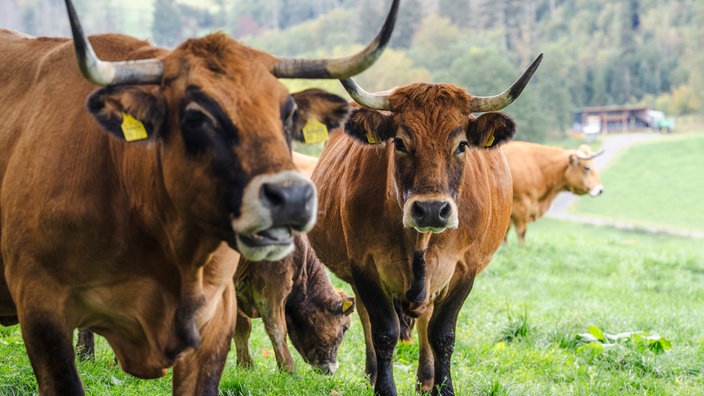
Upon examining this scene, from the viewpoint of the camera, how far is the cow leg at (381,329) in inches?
260

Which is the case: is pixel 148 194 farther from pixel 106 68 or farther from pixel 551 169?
pixel 551 169

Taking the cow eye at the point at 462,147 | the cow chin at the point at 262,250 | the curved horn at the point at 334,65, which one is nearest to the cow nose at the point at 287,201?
the cow chin at the point at 262,250

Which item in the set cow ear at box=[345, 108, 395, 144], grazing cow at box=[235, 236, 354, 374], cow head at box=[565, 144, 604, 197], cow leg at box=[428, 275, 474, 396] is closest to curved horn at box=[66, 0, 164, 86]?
cow ear at box=[345, 108, 395, 144]

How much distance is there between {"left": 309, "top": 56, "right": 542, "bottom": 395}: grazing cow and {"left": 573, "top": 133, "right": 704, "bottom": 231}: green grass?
35.1 m

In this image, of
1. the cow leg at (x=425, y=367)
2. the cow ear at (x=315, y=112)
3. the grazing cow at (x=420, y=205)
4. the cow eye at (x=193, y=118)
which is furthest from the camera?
the cow leg at (x=425, y=367)

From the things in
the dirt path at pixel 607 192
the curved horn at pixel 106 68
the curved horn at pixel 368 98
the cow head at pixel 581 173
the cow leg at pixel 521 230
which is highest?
the curved horn at pixel 106 68

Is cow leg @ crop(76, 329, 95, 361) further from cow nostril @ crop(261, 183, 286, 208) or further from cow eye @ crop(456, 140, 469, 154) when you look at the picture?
cow nostril @ crop(261, 183, 286, 208)

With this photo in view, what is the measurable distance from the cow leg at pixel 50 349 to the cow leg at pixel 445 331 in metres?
3.14

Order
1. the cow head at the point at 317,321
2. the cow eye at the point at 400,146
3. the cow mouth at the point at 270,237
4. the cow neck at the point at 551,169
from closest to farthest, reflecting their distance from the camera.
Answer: the cow mouth at the point at 270,237 → the cow eye at the point at 400,146 → the cow head at the point at 317,321 → the cow neck at the point at 551,169

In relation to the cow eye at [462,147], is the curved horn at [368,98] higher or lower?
higher

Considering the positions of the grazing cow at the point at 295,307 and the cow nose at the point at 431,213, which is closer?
the cow nose at the point at 431,213

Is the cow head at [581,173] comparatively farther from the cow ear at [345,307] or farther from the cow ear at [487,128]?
the cow ear at [487,128]

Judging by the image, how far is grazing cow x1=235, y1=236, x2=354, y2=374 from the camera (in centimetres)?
761

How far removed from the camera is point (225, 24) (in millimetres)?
116250
